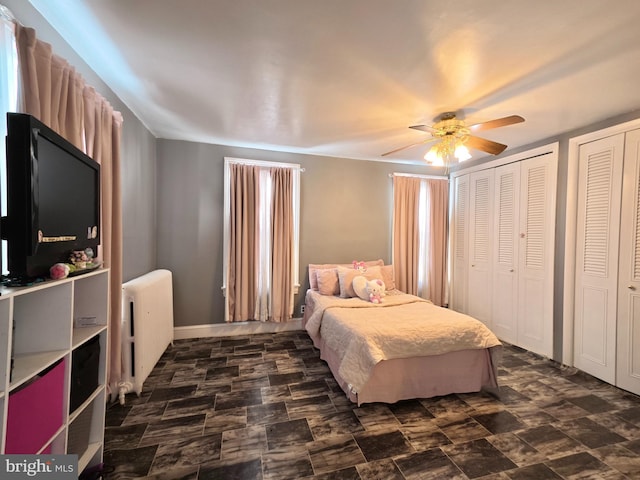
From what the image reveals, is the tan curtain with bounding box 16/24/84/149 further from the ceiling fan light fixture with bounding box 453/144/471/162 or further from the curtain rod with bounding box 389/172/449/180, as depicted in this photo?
the curtain rod with bounding box 389/172/449/180

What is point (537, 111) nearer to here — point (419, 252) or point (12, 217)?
point (419, 252)

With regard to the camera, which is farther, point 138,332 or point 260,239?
point 260,239

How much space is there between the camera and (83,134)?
1.68 meters

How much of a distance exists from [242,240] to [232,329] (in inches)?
47.8

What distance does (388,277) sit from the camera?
3.73m

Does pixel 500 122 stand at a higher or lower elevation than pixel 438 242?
higher

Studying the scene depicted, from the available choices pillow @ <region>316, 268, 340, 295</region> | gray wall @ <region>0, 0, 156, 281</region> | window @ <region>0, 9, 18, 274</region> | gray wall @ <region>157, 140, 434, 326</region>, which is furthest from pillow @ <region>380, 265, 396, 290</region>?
window @ <region>0, 9, 18, 274</region>

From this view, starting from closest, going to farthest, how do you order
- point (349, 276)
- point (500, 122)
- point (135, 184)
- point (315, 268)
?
point (500, 122) < point (135, 184) < point (349, 276) < point (315, 268)

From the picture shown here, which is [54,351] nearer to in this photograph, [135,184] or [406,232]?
[135,184]

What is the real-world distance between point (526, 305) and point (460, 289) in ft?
3.15

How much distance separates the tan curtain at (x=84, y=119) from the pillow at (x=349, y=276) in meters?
2.25

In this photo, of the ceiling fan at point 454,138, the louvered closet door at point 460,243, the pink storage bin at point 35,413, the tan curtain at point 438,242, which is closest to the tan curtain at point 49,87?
the pink storage bin at point 35,413

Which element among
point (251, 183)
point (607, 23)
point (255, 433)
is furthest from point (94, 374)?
point (607, 23)

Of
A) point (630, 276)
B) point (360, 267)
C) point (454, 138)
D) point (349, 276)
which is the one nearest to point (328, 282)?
point (349, 276)
